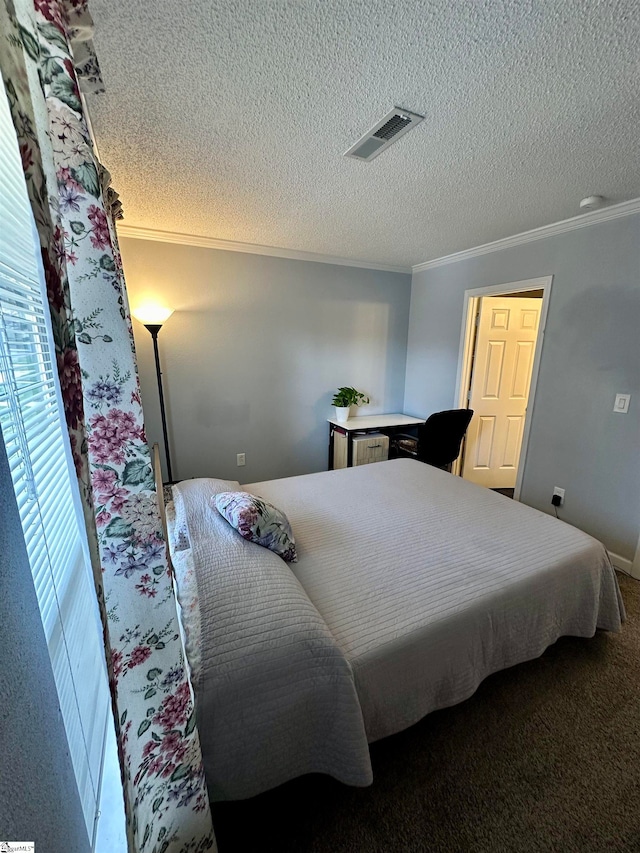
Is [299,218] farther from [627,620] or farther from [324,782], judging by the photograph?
[627,620]

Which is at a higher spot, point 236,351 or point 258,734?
point 236,351

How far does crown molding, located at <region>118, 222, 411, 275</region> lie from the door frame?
96 centimetres

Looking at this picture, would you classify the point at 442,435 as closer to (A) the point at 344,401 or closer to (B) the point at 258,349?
(A) the point at 344,401

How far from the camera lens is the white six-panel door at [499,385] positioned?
10.4 feet

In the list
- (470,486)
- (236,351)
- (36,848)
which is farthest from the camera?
(236,351)

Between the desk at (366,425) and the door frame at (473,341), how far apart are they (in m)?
0.58

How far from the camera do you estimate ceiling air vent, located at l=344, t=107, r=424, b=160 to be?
1.30 m

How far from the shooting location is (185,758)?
0.75 m

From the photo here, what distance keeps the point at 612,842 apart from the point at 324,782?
35.1 inches

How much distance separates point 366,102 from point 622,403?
2.31 m

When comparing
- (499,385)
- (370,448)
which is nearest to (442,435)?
(370,448)

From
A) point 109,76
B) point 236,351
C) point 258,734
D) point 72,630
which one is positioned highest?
point 109,76

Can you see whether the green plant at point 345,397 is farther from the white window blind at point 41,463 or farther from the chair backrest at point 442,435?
the white window blind at point 41,463

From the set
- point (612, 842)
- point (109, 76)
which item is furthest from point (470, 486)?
point (109, 76)
